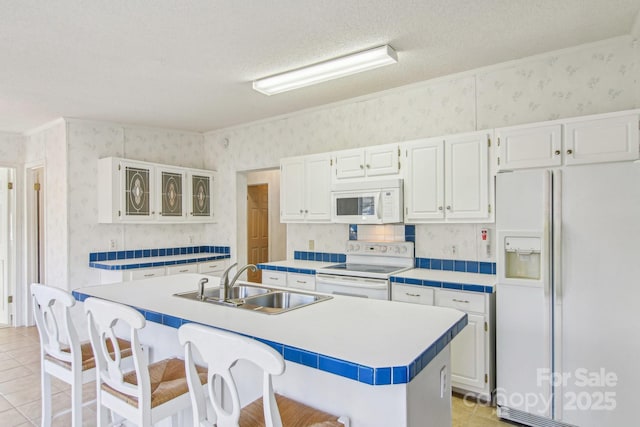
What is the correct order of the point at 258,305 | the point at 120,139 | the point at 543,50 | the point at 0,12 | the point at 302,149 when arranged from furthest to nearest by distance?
the point at 120,139
the point at 302,149
the point at 543,50
the point at 258,305
the point at 0,12

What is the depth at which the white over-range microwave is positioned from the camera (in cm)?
337

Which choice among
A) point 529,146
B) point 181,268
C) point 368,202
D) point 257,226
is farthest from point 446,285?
point 257,226

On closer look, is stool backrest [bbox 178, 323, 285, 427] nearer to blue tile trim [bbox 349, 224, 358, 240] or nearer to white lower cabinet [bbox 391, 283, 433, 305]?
white lower cabinet [bbox 391, 283, 433, 305]

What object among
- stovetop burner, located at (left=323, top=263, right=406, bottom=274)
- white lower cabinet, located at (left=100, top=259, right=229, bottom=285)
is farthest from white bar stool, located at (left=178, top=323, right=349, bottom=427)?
white lower cabinet, located at (left=100, top=259, right=229, bottom=285)

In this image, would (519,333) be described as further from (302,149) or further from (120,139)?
(120,139)

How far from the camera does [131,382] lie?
179 centimetres

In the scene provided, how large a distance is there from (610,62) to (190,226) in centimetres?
488

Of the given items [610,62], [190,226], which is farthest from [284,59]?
[190,226]

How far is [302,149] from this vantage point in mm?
4438

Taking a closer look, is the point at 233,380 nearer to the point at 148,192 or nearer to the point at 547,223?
the point at 547,223

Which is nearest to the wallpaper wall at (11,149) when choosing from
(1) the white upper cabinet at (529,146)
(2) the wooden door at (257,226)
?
(2) the wooden door at (257,226)

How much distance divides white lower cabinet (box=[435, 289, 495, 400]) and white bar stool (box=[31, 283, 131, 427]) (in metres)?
2.22

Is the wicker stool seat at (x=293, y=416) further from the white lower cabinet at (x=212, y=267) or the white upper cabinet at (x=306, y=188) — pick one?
the white lower cabinet at (x=212, y=267)

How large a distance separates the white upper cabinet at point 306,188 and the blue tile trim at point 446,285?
42.8 inches
